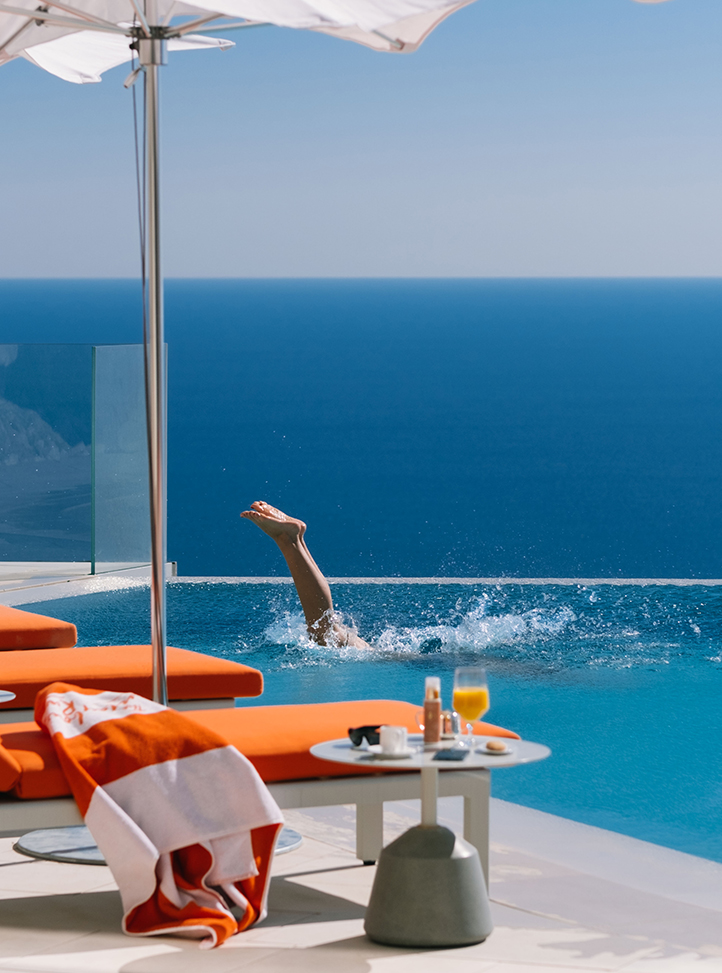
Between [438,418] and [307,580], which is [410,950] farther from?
[438,418]

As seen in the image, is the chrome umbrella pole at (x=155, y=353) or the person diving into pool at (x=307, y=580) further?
the person diving into pool at (x=307, y=580)

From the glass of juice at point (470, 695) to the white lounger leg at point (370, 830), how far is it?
2.71ft

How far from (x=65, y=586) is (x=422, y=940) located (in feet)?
15.9

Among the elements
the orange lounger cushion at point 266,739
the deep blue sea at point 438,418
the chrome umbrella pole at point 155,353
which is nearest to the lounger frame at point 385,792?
the orange lounger cushion at point 266,739

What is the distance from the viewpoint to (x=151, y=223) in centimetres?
399

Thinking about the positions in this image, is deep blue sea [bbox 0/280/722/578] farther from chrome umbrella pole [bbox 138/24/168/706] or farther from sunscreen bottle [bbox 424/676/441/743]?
sunscreen bottle [bbox 424/676/441/743]

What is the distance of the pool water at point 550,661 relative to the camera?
242 inches

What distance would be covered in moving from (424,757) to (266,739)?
0.55m

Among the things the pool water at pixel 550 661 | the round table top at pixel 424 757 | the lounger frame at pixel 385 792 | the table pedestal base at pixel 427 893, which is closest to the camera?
the round table top at pixel 424 757

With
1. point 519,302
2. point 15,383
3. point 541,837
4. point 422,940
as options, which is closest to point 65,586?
point 15,383

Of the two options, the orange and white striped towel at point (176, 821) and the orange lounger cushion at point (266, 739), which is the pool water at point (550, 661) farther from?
the orange and white striped towel at point (176, 821)

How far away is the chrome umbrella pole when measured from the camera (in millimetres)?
3947

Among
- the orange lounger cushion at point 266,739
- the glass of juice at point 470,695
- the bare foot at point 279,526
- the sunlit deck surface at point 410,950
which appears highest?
the bare foot at point 279,526

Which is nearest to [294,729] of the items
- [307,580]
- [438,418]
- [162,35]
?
[162,35]
